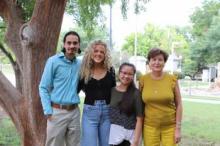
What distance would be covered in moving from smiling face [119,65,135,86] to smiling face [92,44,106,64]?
22 centimetres

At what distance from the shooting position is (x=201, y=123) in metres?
12.9

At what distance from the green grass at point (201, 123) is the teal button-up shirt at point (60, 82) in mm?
6479

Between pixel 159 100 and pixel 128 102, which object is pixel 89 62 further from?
pixel 159 100

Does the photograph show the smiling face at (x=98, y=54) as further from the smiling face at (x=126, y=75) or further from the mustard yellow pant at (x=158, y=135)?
the mustard yellow pant at (x=158, y=135)

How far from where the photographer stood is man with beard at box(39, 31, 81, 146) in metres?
4.25

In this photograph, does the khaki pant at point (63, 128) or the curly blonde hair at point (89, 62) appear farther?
the khaki pant at point (63, 128)

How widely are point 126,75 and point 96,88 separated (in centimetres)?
32

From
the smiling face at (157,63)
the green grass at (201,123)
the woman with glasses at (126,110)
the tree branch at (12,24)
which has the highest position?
the tree branch at (12,24)

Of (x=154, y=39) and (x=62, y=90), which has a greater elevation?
(x=154, y=39)

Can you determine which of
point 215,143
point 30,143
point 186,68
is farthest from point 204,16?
point 30,143

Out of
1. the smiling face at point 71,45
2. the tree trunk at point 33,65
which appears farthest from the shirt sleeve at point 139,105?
the tree trunk at point 33,65

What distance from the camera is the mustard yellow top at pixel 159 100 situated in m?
4.05

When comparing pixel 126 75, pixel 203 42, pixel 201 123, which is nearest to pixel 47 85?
pixel 126 75

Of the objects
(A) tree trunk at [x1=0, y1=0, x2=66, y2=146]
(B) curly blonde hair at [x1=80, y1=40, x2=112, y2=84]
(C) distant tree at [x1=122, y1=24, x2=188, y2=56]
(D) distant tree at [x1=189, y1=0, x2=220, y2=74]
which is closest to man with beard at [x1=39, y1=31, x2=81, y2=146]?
(B) curly blonde hair at [x1=80, y1=40, x2=112, y2=84]
